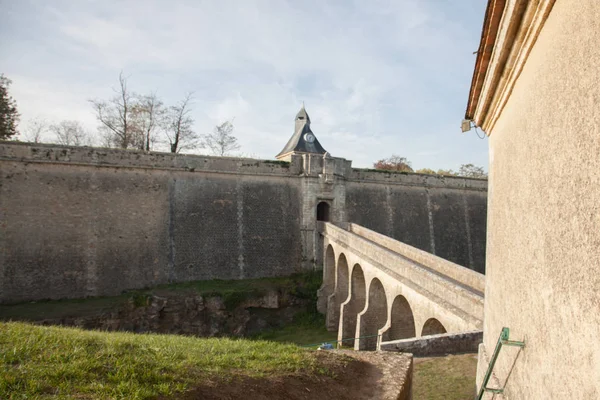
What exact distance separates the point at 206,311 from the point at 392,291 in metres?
8.61

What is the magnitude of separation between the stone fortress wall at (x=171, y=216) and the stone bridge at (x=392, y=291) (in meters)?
2.81

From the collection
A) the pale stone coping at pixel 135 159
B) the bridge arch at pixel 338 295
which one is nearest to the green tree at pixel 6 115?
the pale stone coping at pixel 135 159

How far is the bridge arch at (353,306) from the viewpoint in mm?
15109

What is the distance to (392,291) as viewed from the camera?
1142 centimetres

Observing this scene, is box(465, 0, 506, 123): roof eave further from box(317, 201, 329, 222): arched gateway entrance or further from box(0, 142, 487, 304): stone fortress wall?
box(317, 201, 329, 222): arched gateway entrance

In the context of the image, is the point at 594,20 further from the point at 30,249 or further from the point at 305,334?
the point at 30,249

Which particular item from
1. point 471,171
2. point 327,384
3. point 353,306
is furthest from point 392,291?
point 471,171

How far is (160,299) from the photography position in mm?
16016

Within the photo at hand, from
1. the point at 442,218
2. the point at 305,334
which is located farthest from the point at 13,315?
the point at 442,218

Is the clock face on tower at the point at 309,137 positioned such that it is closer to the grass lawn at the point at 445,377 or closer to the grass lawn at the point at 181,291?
the grass lawn at the point at 181,291

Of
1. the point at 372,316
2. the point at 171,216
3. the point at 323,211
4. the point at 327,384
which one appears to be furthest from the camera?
the point at 323,211

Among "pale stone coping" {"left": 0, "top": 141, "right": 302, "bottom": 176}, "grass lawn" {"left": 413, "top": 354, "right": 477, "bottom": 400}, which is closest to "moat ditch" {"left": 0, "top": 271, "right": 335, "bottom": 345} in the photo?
"pale stone coping" {"left": 0, "top": 141, "right": 302, "bottom": 176}

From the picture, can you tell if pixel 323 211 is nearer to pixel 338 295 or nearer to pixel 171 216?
pixel 338 295

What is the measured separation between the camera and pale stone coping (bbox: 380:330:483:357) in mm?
7844
